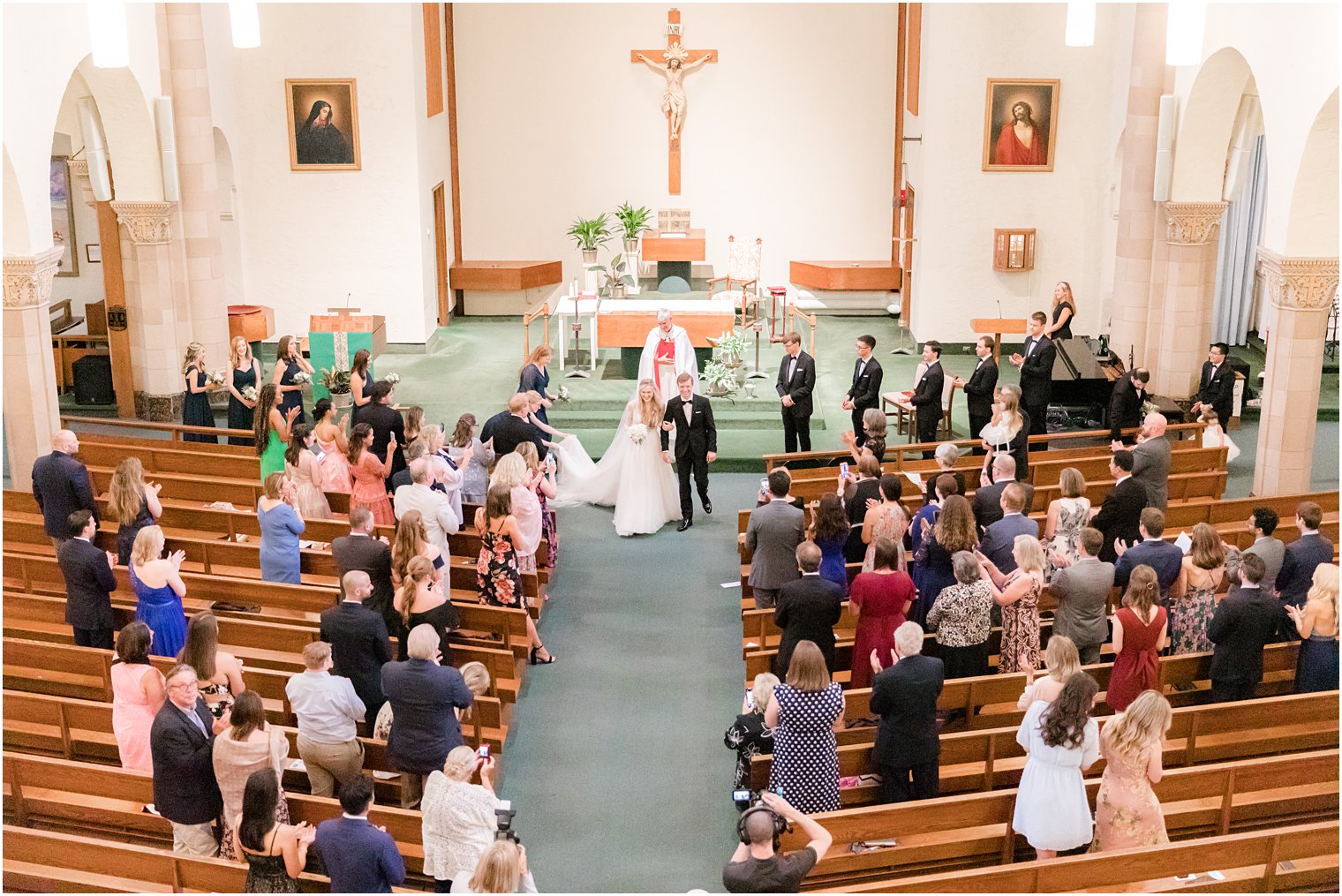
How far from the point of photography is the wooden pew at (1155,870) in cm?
579

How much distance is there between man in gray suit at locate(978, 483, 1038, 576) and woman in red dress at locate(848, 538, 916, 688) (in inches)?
31.2

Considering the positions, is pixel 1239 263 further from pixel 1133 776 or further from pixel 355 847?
pixel 355 847

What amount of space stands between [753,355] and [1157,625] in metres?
11.0

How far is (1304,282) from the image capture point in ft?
37.2

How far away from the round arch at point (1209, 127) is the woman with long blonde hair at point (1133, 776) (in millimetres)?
8938

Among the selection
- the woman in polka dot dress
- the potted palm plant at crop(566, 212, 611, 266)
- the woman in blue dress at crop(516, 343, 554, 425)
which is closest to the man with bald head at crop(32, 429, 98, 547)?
the woman in blue dress at crop(516, 343, 554, 425)

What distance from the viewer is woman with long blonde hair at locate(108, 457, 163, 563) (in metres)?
8.47

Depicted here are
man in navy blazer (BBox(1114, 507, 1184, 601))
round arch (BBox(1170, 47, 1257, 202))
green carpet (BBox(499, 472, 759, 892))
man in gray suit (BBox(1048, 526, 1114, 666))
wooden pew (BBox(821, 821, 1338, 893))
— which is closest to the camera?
wooden pew (BBox(821, 821, 1338, 893))

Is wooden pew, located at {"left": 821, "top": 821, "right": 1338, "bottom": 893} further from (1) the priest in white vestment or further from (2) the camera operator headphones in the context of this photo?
(1) the priest in white vestment

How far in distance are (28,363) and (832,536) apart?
713 centimetres

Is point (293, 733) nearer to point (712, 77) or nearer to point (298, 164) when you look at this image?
point (298, 164)

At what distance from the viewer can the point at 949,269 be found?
17828 mm

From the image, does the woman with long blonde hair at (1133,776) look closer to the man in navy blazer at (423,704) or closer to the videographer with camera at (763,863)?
the videographer with camera at (763,863)

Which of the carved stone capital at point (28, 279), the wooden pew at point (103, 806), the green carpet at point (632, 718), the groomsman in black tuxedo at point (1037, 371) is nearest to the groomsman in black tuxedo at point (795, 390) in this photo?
the green carpet at point (632, 718)
